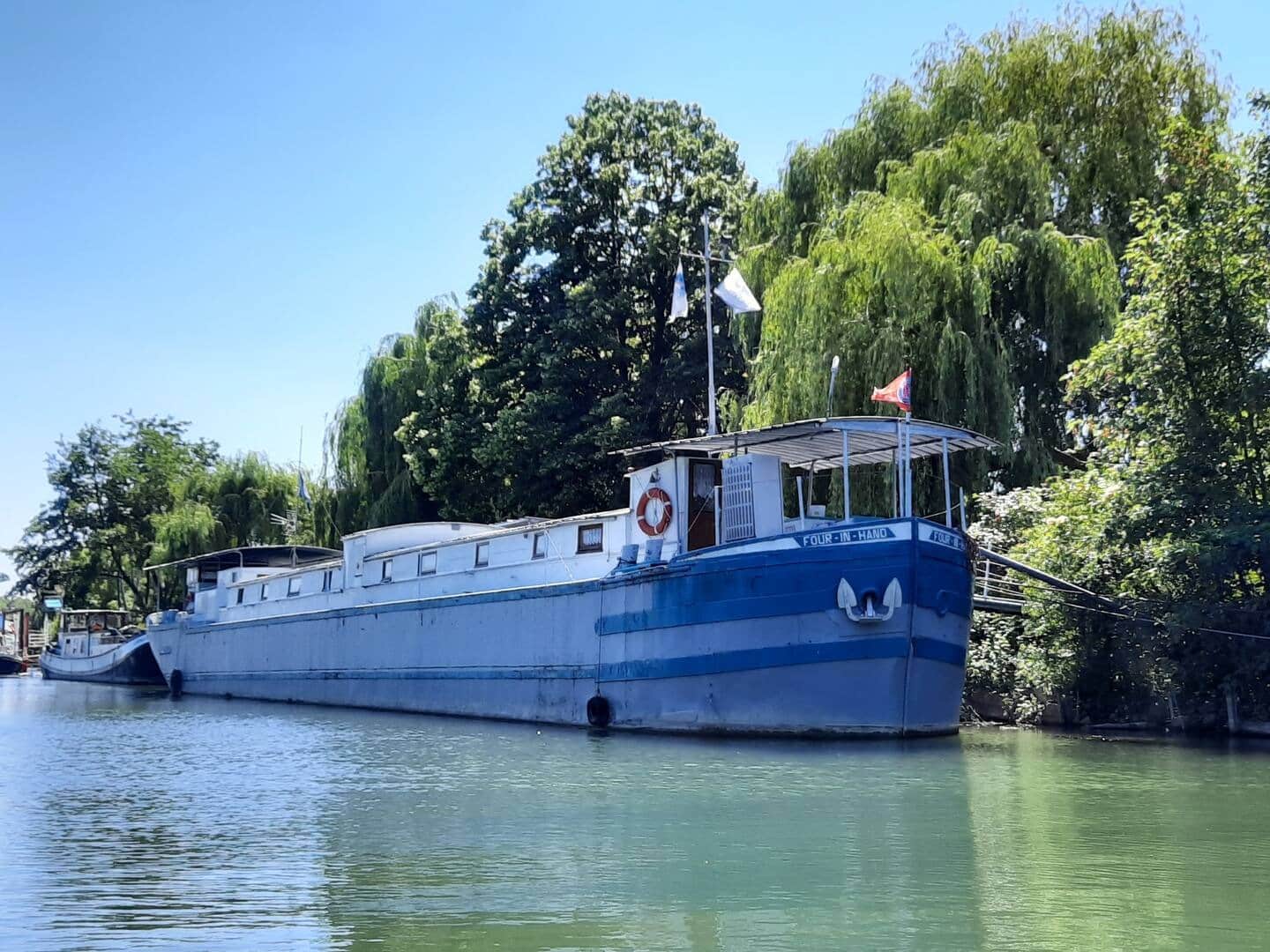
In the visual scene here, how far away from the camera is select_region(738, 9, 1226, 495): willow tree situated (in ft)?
79.6

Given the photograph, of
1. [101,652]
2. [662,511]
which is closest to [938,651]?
[662,511]

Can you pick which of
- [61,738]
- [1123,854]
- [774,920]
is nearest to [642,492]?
[61,738]

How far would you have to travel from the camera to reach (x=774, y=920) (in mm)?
8359

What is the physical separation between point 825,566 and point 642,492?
13.7 feet

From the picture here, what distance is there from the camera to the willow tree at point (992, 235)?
2425cm

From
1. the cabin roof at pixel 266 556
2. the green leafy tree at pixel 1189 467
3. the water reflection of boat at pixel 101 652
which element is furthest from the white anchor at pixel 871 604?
the water reflection of boat at pixel 101 652

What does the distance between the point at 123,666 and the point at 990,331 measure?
1406 inches

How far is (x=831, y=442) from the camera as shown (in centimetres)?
2080

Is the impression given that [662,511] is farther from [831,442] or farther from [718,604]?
[831,442]

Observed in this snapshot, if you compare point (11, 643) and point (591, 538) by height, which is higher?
point (591, 538)

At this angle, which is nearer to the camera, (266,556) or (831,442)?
(831,442)

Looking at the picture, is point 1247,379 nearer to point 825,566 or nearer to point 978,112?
point 825,566

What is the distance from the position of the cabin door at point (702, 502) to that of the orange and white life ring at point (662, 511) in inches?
13.7

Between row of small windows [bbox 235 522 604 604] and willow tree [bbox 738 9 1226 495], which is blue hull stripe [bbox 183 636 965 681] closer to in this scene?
row of small windows [bbox 235 522 604 604]
